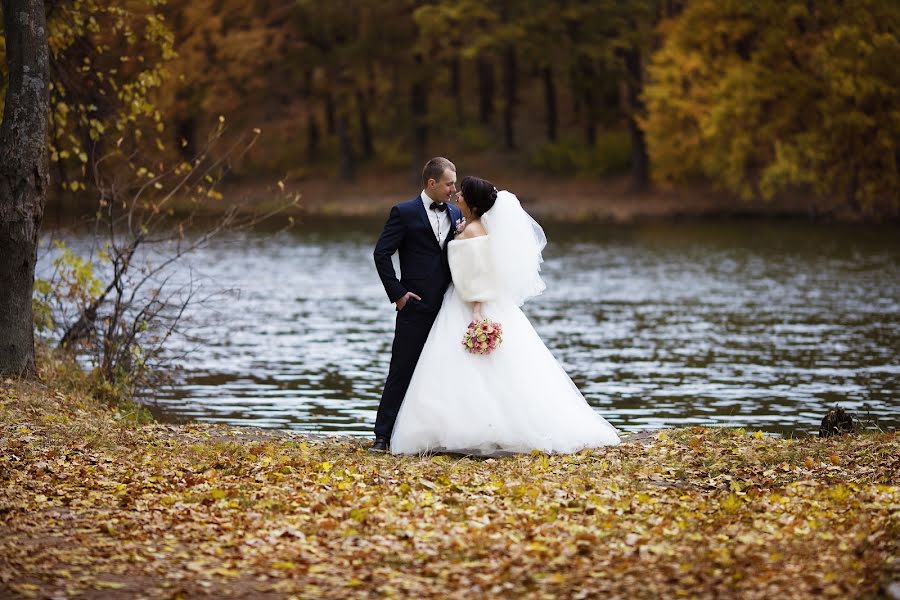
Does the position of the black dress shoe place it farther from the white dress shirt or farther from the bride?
the white dress shirt

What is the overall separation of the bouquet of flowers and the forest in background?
24183 mm

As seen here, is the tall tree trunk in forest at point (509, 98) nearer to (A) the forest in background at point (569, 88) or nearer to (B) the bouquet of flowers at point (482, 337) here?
(A) the forest in background at point (569, 88)

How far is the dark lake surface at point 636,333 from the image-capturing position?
1386cm

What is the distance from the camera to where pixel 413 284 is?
32.1 feet

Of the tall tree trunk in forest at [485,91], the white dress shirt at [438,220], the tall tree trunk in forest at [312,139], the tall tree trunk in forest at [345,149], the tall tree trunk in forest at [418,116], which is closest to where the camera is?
the white dress shirt at [438,220]

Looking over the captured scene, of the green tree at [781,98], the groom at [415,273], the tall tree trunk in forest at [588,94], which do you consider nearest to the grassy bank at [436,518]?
the groom at [415,273]

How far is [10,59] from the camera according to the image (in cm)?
1074

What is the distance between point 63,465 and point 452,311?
3201mm

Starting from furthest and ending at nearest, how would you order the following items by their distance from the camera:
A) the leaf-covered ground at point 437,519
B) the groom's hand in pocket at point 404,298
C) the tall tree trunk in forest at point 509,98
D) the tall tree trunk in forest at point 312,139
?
the tall tree trunk in forest at point 312,139 < the tall tree trunk in forest at point 509,98 < the groom's hand in pocket at point 404,298 < the leaf-covered ground at point 437,519

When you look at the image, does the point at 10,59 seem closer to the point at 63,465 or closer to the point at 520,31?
the point at 63,465

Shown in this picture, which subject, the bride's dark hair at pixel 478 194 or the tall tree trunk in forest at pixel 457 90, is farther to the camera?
the tall tree trunk in forest at pixel 457 90

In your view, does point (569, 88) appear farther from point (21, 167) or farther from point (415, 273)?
point (415, 273)

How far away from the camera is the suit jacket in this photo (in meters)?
9.62

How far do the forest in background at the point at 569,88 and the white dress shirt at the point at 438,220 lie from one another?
77.4 ft
